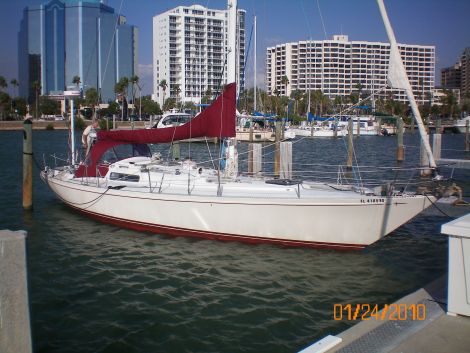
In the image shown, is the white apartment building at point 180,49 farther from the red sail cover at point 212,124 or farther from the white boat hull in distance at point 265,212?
the white boat hull in distance at point 265,212

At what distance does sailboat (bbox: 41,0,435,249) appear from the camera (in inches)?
483

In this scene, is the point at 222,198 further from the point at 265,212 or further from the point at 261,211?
the point at 265,212

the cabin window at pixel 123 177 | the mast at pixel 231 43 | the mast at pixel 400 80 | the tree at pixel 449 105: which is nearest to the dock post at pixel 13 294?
the mast at pixel 400 80

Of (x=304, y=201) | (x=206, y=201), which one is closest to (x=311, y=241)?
(x=304, y=201)

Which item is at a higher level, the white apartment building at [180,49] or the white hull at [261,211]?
the white apartment building at [180,49]

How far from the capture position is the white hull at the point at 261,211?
12.2m

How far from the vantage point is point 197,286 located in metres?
10.8

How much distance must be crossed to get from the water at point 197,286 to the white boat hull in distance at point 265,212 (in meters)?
0.27

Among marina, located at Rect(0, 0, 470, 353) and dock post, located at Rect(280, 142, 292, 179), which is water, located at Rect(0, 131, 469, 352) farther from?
dock post, located at Rect(280, 142, 292, 179)

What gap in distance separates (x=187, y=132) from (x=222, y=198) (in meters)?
2.75

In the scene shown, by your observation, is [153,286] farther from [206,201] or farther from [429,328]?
[429,328]

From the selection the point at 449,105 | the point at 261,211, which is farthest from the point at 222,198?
the point at 449,105

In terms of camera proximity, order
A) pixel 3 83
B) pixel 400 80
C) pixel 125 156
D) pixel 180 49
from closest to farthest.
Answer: pixel 400 80 < pixel 125 156 < pixel 3 83 < pixel 180 49

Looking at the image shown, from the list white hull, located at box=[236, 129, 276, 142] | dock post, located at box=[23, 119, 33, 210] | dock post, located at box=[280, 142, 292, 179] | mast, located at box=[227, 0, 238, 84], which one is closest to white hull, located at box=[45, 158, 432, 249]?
mast, located at box=[227, 0, 238, 84]
